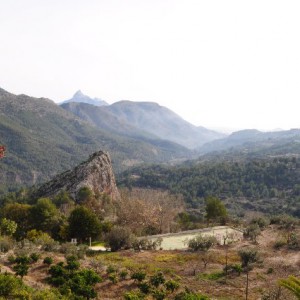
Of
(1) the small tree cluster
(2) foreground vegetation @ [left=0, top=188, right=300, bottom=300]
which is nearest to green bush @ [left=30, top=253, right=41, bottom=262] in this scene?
(2) foreground vegetation @ [left=0, top=188, right=300, bottom=300]

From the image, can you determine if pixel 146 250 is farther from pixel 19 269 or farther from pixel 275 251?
pixel 19 269

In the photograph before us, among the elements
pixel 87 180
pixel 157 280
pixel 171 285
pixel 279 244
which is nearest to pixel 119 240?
pixel 157 280

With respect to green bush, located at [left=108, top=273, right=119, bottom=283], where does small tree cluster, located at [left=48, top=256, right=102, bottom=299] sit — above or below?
above

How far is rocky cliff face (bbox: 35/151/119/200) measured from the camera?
84.1 metres

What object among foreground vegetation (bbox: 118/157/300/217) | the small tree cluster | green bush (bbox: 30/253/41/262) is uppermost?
green bush (bbox: 30/253/41/262)

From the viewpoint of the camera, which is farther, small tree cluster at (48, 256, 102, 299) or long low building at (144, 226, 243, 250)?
long low building at (144, 226, 243, 250)

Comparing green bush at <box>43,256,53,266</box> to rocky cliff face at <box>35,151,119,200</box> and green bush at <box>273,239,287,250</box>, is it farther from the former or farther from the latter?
rocky cliff face at <box>35,151,119,200</box>

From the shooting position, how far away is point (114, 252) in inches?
1371

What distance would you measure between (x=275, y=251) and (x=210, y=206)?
799 inches

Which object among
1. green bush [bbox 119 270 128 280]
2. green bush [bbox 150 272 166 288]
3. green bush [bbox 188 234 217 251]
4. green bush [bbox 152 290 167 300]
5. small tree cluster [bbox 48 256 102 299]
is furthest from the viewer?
green bush [bbox 188 234 217 251]

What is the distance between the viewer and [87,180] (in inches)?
3418

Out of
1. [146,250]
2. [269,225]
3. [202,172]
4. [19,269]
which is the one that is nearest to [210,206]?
[269,225]

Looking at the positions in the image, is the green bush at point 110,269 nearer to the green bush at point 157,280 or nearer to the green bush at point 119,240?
the green bush at point 157,280

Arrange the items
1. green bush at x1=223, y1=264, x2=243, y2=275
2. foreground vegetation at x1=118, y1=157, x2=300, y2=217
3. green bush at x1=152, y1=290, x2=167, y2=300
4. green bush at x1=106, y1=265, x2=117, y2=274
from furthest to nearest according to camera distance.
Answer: foreground vegetation at x1=118, y1=157, x2=300, y2=217, green bush at x1=223, y1=264, x2=243, y2=275, green bush at x1=106, y1=265, x2=117, y2=274, green bush at x1=152, y1=290, x2=167, y2=300
